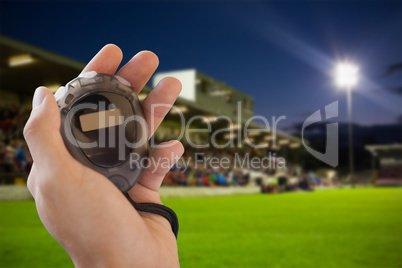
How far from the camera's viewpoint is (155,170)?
116cm

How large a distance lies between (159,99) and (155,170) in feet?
0.73

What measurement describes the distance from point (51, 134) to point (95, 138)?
6.9 inches

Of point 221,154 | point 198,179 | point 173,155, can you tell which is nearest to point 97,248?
point 173,155

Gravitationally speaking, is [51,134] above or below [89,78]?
below

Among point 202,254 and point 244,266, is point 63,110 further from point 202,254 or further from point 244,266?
point 202,254

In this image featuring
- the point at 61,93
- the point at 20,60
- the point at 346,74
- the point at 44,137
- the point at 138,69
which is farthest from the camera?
the point at 346,74

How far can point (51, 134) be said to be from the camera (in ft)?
2.75

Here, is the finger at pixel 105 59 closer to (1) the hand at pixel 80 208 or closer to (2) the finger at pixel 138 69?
(2) the finger at pixel 138 69

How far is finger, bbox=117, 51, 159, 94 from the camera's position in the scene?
3.87 ft

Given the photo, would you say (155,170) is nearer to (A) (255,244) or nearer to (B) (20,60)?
(A) (255,244)

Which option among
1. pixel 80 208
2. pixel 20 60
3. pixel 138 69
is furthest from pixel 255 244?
pixel 20 60

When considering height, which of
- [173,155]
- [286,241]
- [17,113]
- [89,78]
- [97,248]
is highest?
[17,113]

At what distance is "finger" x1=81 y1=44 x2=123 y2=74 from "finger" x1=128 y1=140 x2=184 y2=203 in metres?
0.30

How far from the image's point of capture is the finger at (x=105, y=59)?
3.84 ft
